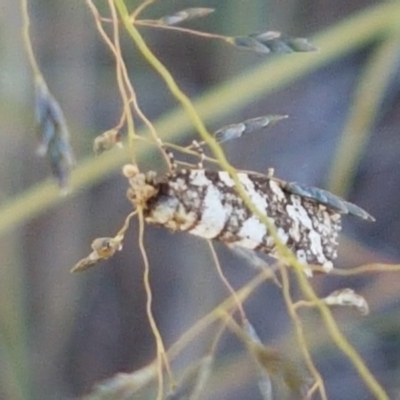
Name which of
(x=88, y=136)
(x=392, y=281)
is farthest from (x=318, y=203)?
(x=88, y=136)

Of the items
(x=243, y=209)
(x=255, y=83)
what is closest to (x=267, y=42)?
(x=255, y=83)

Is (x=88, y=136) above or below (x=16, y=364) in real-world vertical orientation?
above

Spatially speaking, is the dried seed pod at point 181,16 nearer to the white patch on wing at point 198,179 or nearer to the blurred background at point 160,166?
the blurred background at point 160,166

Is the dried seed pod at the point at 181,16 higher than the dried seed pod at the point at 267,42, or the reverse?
the dried seed pod at the point at 181,16

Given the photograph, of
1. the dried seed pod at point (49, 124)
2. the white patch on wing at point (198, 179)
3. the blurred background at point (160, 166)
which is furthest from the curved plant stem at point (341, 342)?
the dried seed pod at point (49, 124)

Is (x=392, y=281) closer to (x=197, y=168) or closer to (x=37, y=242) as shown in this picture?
(x=197, y=168)
